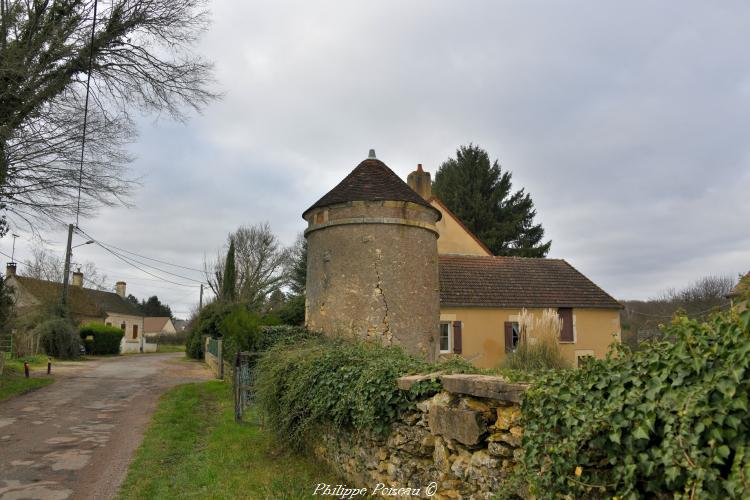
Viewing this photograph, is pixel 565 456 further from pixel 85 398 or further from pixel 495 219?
pixel 495 219

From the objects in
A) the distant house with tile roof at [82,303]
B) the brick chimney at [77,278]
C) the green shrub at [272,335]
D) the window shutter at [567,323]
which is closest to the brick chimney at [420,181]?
the window shutter at [567,323]

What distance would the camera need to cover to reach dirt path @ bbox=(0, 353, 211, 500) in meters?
6.71

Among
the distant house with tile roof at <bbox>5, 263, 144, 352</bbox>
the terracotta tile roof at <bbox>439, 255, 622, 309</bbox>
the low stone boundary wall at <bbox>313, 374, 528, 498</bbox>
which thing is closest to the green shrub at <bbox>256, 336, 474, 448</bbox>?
the low stone boundary wall at <bbox>313, 374, 528, 498</bbox>

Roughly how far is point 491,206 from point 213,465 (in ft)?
104

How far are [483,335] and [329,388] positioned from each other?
14.1 m

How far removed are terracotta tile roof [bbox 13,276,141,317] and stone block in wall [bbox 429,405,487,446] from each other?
106 ft

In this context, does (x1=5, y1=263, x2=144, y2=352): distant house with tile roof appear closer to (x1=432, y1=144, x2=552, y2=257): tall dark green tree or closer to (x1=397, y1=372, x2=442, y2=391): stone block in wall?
(x1=397, y1=372, x2=442, y2=391): stone block in wall

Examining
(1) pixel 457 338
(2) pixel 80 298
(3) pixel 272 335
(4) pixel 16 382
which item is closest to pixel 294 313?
(1) pixel 457 338

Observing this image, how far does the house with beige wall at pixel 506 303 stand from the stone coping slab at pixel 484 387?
47.2ft

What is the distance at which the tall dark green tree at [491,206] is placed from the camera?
3594cm

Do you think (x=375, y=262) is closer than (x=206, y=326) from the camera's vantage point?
Yes

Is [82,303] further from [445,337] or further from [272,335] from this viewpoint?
[445,337]

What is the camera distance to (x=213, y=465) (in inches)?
294

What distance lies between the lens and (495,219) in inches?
1448
